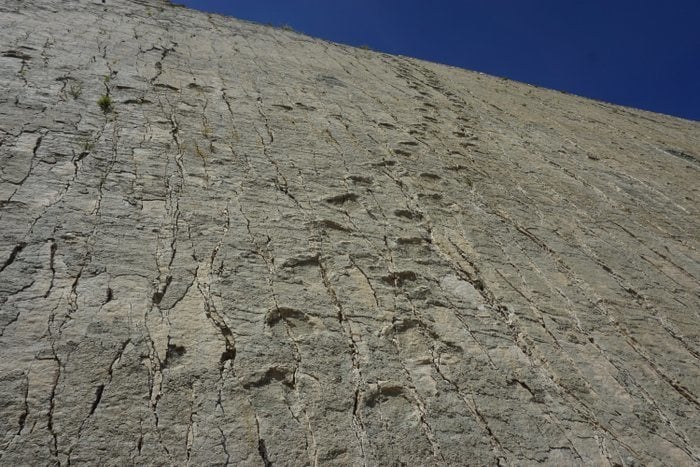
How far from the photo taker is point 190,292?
239 centimetres

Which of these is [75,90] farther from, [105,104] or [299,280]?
[299,280]

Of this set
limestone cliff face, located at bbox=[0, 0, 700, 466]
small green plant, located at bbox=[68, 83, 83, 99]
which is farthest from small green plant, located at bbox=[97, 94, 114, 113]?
small green plant, located at bbox=[68, 83, 83, 99]

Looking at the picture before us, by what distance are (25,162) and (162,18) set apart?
12.4 feet

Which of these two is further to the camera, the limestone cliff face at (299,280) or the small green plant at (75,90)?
the small green plant at (75,90)

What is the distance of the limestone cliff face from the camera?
194cm

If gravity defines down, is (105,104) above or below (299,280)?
above

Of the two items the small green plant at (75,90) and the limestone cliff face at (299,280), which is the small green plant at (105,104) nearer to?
the limestone cliff face at (299,280)

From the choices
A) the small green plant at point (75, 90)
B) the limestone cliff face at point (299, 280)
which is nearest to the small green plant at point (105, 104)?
the limestone cliff face at point (299, 280)

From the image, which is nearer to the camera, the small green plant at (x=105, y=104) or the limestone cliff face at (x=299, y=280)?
the limestone cliff face at (x=299, y=280)

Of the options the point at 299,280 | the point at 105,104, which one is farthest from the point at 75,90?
the point at 299,280

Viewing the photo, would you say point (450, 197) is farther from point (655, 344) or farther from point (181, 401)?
point (181, 401)

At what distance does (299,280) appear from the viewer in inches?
106

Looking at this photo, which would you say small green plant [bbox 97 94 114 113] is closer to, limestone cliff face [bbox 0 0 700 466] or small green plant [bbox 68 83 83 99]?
limestone cliff face [bbox 0 0 700 466]

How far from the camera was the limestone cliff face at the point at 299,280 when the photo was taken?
1941mm
